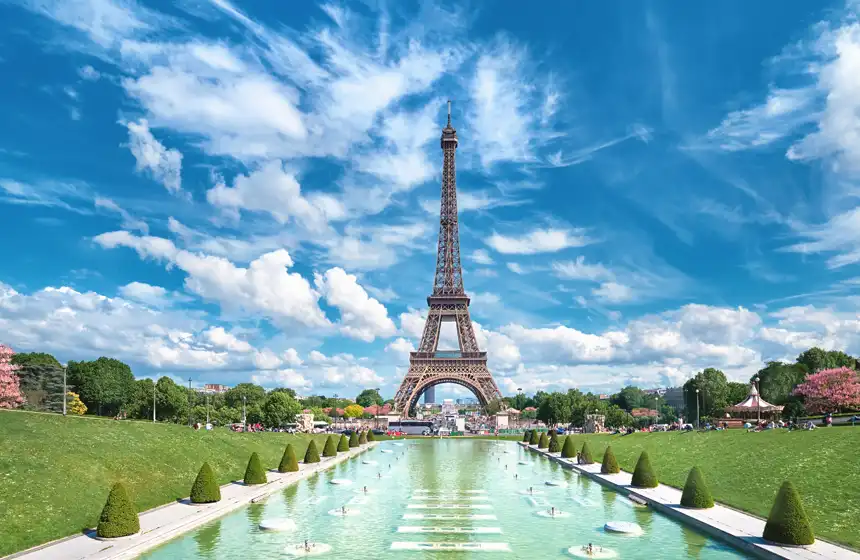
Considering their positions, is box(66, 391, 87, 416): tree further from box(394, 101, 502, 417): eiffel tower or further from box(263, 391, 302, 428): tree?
box(394, 101, 502, 417): eiffel tower

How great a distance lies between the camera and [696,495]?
24.3 metres

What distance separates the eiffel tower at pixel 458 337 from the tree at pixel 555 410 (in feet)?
42.2

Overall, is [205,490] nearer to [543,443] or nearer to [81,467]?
[81,467]

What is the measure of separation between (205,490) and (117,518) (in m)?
6.94

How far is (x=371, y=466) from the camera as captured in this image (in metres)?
47.5

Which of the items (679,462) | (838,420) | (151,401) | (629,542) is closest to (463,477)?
(679,462)

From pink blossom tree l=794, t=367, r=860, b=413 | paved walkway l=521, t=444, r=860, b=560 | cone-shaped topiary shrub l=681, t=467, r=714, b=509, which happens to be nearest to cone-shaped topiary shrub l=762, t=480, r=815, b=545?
paved walkway l=521, t=444, r=860, b=560

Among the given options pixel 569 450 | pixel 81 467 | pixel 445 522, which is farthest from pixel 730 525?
pixel 569 450

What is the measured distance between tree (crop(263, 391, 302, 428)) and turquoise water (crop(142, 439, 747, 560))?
44.9 meters

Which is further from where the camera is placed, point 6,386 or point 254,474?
point 6,386

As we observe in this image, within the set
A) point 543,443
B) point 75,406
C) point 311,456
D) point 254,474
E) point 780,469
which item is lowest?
point 543,443

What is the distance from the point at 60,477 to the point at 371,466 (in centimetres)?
2637

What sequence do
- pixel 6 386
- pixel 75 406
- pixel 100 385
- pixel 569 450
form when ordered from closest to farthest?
1. pixel 569 450
2. pixel 6 386
3. pixel 75 406
4. pixel 100 385

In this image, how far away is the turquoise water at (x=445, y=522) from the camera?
1922 centimetres
